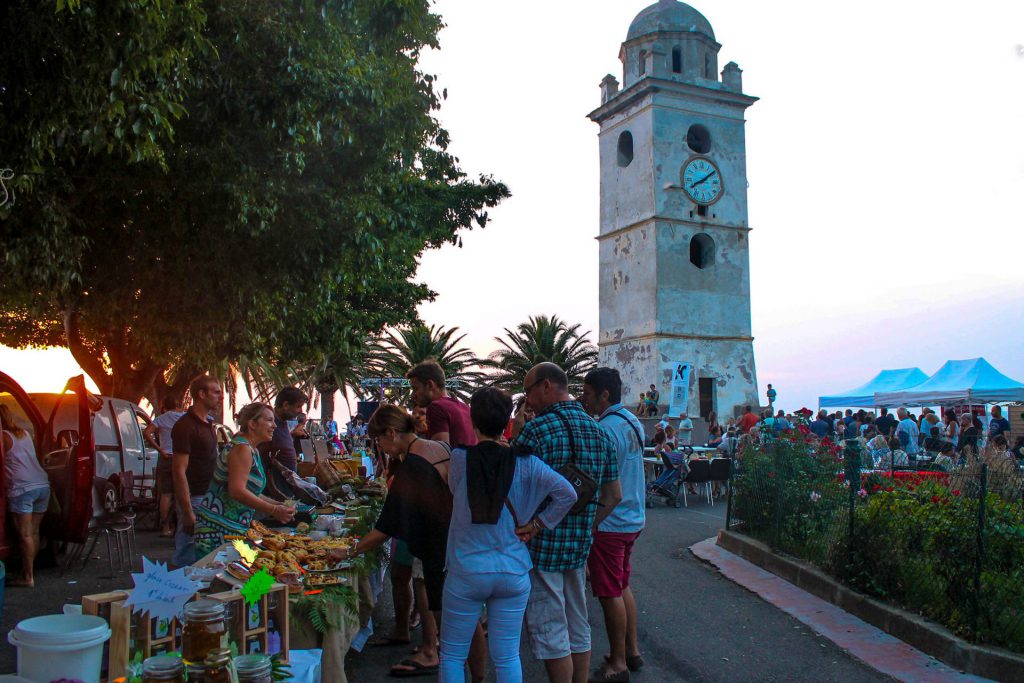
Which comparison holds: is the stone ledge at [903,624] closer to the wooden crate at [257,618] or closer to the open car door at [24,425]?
the wooden crate at [257,618]

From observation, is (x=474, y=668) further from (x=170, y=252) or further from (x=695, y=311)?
(x=695, y=311)

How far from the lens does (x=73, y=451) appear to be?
8.41 m

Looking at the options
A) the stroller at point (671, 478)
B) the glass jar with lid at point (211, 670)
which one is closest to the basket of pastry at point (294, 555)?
the glass jar with lid at point (211, 670)

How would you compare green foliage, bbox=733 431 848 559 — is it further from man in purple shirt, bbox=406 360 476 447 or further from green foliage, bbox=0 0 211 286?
green foliage, bbox=0 0 211 286

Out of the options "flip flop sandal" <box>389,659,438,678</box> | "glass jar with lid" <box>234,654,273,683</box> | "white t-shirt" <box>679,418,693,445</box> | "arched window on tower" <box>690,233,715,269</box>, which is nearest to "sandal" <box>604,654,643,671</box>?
"flip flop sandal" <box>389,659,438,678</box>

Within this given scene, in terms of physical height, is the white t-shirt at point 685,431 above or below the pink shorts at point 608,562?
above

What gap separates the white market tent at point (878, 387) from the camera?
2708cm

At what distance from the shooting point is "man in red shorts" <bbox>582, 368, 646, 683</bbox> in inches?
214

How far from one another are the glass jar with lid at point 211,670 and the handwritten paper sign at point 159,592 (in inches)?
16.6

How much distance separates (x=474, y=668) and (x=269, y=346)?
1333 cm

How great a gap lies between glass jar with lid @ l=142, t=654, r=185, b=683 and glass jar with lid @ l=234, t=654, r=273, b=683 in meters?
0.21

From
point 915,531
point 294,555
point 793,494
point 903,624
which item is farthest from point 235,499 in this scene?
point 793,494

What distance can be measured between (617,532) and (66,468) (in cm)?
644

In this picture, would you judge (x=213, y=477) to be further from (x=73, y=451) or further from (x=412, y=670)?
(x=73, y=451)
